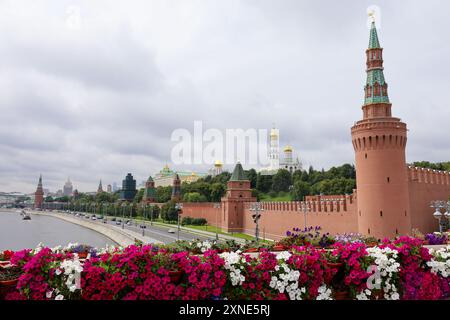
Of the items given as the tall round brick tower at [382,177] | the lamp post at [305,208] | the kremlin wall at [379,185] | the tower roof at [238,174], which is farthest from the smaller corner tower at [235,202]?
the tall round brick tower at [382,177]

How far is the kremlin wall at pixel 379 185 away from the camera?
87.8ft

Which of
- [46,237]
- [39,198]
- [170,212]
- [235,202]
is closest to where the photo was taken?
[235,202]

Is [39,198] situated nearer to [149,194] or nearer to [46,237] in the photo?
[149,194]

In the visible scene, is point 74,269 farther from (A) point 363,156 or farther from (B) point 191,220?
(B) point 191,220

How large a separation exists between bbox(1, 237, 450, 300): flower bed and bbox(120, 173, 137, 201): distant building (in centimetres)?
13656

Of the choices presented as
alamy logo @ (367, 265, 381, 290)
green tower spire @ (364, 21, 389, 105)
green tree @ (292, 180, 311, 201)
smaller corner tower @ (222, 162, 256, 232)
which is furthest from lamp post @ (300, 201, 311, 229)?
green tree @ (292, 180, 311, 201)

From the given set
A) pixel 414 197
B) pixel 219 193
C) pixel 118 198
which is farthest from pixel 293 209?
pixel 118 198

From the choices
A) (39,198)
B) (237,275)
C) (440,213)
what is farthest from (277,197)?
(39,198)

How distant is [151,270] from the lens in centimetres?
457

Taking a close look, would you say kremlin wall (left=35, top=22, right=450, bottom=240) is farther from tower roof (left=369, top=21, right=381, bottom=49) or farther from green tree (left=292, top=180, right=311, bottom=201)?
green tree (left=292, top=180, right=311, bottom=201)

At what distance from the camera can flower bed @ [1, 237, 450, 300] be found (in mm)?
4387

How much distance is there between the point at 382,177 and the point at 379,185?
0.66m

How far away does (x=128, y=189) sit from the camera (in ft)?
454

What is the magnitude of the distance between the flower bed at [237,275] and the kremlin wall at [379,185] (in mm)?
22834
